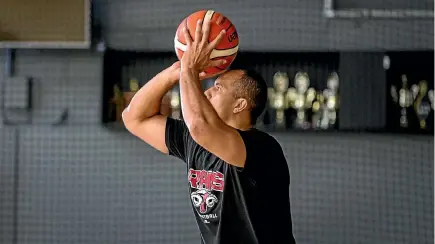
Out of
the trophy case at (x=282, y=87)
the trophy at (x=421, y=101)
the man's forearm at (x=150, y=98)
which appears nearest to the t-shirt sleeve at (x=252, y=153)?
the man's forearm at (x=150, y=98)

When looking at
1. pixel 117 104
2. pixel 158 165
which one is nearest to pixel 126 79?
pixel 117 104

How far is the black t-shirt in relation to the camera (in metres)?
1.78

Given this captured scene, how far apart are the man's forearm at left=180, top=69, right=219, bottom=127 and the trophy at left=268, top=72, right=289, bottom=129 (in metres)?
A: 2.04

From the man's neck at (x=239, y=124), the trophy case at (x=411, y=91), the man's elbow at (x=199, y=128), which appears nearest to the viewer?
the man's elbow at (x=199, y=128)

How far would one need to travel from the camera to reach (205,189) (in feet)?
6.13

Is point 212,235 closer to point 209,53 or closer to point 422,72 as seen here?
point 209,53

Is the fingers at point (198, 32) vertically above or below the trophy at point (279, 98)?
above

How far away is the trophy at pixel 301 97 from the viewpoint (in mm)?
3668

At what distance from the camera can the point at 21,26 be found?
3.69 m

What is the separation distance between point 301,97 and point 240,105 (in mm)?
1889

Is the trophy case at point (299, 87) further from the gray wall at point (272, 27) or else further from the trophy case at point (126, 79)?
the trophy case at point (126, 79)

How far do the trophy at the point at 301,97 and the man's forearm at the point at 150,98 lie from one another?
1791 millimetres

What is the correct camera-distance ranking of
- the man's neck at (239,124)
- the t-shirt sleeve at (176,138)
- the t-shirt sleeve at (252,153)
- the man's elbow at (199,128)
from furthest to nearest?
1. the t-shirt sleeve at (176,138)
2. the man's neck at (239,124)
3. the t-shirt sleeve at (252,153)
4. the man's elbow at (199,128)

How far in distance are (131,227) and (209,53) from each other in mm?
2302
